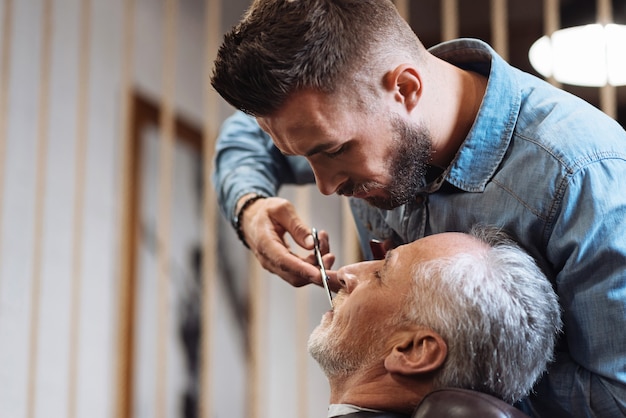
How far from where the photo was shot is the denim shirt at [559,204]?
Result: 1.22 meters

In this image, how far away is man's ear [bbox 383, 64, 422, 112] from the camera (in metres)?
1.38

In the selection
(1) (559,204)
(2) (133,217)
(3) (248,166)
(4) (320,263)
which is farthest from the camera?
(2) (133,217)

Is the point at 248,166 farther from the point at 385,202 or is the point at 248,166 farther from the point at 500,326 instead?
the point at 500,326

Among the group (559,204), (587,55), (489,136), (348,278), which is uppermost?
(587,55)

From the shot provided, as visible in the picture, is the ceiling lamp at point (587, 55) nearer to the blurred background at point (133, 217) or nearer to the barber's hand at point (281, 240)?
the blurred background at point (133, 217)

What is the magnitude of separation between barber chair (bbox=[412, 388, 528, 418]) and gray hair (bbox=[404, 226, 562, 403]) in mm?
120

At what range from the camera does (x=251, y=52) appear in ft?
4.32

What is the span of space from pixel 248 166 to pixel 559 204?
2.55 feet

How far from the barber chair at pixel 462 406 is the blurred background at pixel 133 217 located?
133 cm

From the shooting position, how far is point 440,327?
1328mm

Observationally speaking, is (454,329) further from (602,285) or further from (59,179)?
(59,179)

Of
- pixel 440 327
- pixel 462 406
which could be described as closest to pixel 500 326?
pixel 440 327

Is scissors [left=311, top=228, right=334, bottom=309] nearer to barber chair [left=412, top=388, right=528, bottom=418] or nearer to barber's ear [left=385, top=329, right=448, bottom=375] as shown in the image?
barber's ear [left=385, top=329, right=448, bottom=375]

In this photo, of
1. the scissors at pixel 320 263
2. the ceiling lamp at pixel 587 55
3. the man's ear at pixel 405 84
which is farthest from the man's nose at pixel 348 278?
the ceiling lamp at pixel 587 55
